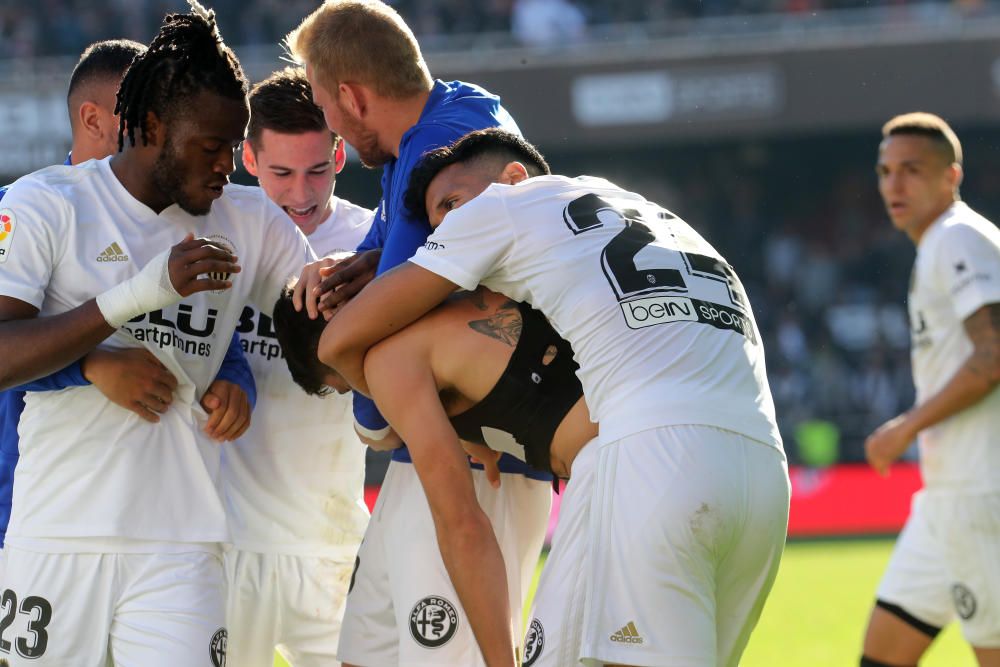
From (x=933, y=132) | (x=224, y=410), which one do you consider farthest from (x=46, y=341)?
(x=933, y=132)

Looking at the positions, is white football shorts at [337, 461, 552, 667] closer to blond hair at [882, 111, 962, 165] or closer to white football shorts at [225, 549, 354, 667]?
white football shorts at [225, 549, 354, 667]

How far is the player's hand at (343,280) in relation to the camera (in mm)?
3969

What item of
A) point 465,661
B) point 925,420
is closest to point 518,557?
point 465,661

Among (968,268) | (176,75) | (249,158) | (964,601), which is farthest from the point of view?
(968,268)

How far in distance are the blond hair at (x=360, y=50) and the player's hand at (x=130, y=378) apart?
3.80 feet

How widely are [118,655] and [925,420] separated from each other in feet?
13.3

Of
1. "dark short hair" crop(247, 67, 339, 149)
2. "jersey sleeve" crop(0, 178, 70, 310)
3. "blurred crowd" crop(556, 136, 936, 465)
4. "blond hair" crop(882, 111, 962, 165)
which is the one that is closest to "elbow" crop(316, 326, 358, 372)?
"jersey sleeve" crop(0, 178, 70, 310)

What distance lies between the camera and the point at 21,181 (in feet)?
13.2

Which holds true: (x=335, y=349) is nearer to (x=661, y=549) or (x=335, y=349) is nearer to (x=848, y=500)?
(x=661, y=549)

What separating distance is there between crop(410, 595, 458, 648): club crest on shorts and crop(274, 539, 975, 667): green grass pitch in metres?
4.81

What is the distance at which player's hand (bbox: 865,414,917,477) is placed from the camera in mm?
6517

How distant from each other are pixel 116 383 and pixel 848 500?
13.9m

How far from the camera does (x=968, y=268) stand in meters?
6.34

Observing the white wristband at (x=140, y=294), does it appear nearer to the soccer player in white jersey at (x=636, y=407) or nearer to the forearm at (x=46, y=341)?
the forearm at (x=46, y=341)
